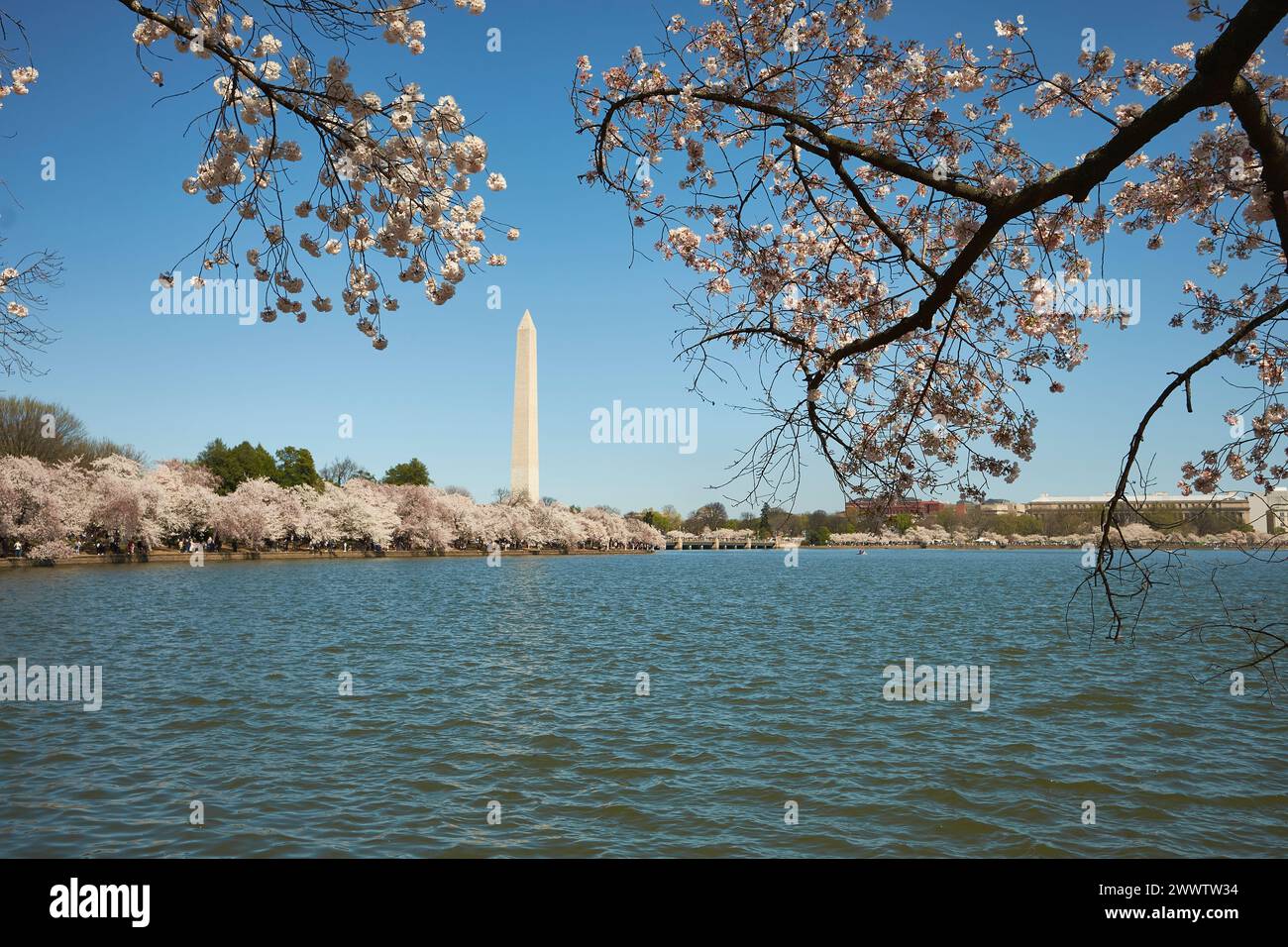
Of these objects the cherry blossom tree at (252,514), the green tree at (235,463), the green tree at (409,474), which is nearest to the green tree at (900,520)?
the cherry blossom tree at (252,514)

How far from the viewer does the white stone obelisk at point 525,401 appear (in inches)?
3051

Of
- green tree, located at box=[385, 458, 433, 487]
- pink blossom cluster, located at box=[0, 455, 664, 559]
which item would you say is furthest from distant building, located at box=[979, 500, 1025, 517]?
green tree, located at box=[385, 458, 433, 487]

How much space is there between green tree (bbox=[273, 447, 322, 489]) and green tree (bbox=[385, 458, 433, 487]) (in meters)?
24.6

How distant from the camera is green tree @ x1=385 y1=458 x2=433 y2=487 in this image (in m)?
118

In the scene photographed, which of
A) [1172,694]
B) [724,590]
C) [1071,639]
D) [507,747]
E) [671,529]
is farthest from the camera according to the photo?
[671,529]

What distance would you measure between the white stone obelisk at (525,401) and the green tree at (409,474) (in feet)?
129

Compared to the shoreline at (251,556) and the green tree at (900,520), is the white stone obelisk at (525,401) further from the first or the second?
the green tree at (900,520)

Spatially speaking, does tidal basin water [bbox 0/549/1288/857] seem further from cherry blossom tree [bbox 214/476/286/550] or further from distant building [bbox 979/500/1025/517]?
distant building [bbox 979/500/1025/517]

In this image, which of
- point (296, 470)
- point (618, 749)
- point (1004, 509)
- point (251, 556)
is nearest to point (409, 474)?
point (296, 470)

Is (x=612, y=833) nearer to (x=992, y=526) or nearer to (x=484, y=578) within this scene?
(x=484, y=578)

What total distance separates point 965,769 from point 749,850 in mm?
4078

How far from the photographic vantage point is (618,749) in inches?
448

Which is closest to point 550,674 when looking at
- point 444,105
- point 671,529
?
point 444,105
